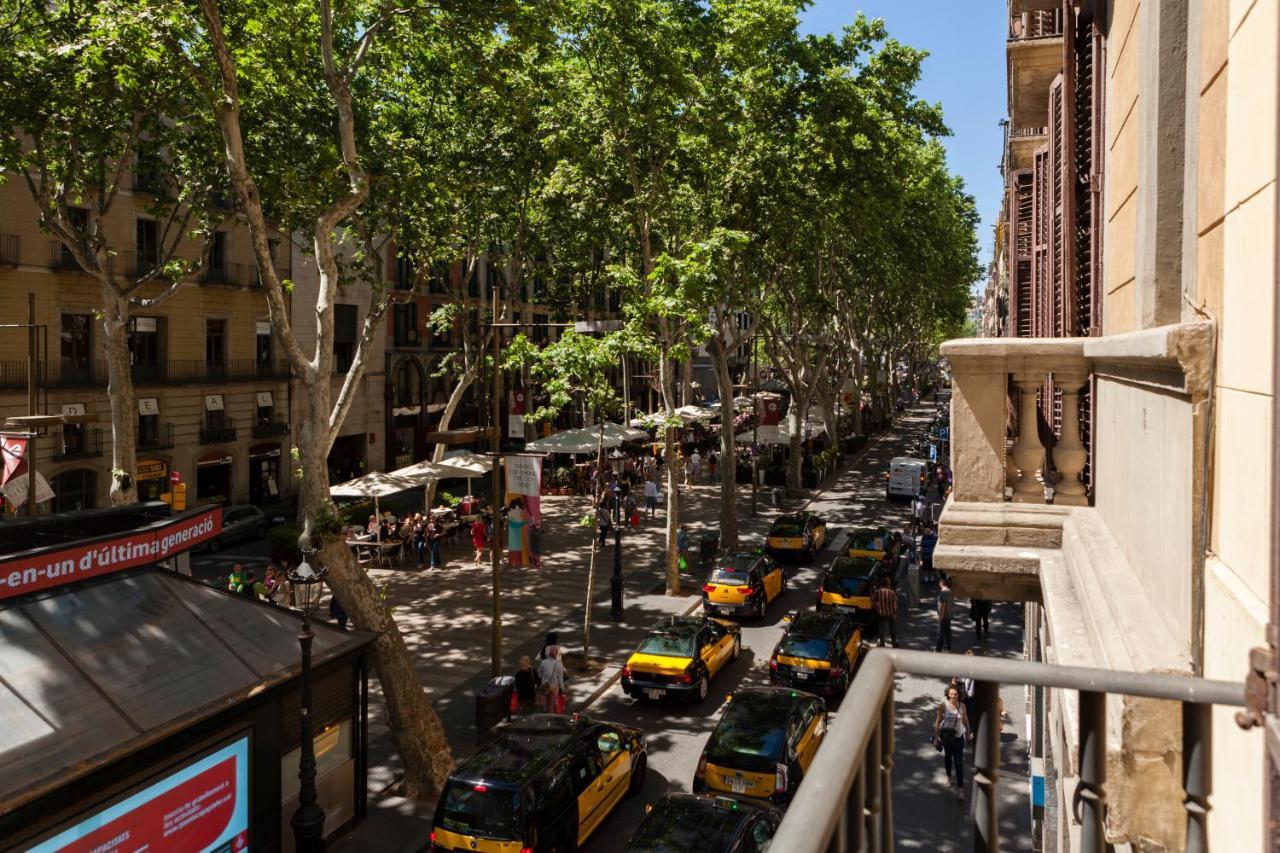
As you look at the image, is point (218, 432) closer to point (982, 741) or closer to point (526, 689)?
point (526, 689)

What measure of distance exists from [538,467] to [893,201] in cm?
1482

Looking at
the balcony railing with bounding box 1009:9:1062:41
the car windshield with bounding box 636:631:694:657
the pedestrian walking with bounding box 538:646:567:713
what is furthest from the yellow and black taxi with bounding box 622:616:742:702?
the balcony railing with bounding box 1009:9:1062:41

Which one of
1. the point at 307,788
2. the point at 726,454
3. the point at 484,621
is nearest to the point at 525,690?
the point at 307,788

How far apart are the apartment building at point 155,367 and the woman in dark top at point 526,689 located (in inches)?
639

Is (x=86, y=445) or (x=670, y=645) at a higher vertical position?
(x=86, y=445)

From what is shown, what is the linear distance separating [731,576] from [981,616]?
18.9 ft

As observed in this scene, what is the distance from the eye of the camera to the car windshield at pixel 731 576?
74.1ft

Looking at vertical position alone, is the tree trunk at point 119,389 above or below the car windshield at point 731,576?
above

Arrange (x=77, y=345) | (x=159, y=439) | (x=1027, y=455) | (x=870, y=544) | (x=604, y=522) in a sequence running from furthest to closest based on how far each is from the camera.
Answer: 1. (x=159, y=439)
2. (x=77, y=345)
3. (x=604, y=522)
4. (x=870, y=544)
5. (x=1027, y=455)

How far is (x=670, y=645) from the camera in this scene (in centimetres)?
1755

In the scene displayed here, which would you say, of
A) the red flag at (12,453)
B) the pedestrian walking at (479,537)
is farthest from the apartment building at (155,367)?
the pedestrian walking at (479,537)

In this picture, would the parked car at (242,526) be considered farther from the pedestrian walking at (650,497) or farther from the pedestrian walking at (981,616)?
the pedestrian walking at (981,616)

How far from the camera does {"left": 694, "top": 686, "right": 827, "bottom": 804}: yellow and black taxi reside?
41.9ft

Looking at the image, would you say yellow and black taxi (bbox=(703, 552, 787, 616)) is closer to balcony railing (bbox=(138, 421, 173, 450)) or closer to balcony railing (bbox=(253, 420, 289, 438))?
balcony railing (bbox=(138, 421, 173, 450))
